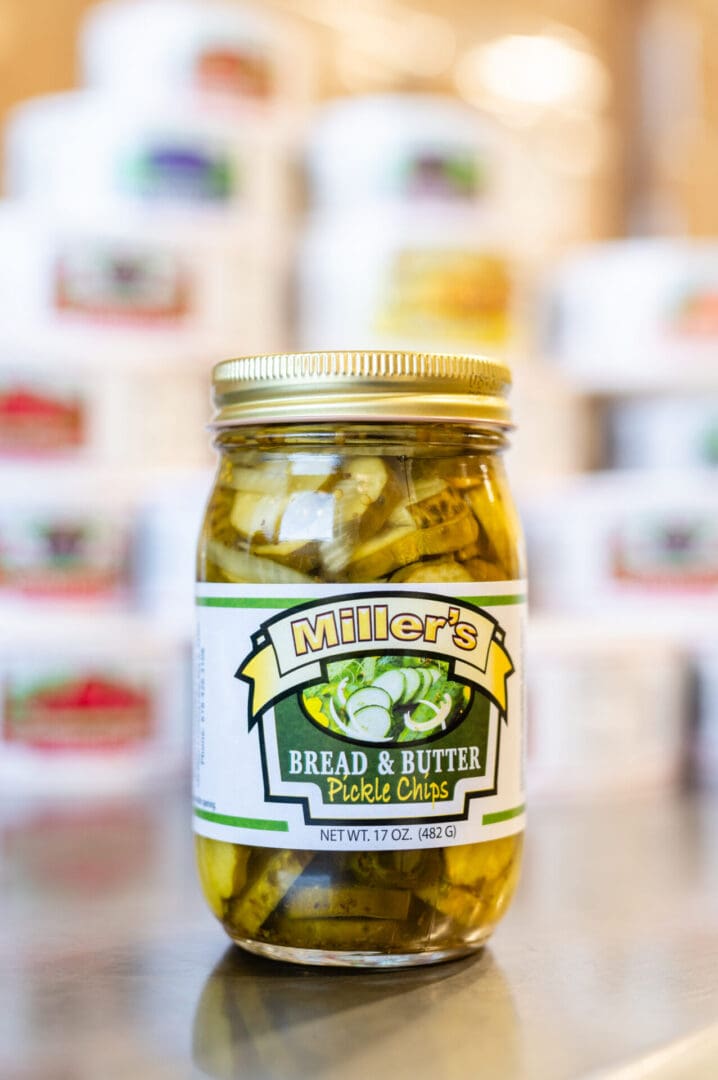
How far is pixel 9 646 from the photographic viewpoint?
1008 mm

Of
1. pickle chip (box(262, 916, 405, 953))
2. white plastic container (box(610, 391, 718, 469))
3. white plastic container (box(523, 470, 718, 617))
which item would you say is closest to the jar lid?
pickle chip (box(262, 916, 405, 953))

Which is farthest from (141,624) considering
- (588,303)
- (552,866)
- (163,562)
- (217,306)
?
(588,303)

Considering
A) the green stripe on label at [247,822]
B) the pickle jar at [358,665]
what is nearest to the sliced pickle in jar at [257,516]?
the pickle jar at [358,665]

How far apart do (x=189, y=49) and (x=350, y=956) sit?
0.92 metres

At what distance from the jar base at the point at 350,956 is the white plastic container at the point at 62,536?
0.56 metres

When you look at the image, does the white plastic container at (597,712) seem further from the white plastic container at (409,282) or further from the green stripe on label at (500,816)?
the green stripe on label at (500,816)

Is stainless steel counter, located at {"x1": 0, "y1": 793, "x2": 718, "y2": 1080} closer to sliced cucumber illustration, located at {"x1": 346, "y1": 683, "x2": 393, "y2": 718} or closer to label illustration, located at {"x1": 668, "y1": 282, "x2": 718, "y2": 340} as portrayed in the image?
sliced cucumber illustration, located at {"x1": 346, "y1": 683, "x2": 393, "y2": 718}

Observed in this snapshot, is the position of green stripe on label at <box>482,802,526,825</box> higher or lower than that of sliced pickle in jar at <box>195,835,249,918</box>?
higher

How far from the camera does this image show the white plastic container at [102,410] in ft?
3.57

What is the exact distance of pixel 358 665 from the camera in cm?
53

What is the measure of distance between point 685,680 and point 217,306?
0.53m

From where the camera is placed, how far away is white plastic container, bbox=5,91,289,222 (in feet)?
3.71

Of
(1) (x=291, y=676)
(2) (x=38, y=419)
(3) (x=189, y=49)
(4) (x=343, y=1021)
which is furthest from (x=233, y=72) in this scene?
(4) (x=343, y=1021)

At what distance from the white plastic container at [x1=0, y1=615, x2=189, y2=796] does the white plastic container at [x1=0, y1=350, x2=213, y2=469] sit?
0.17 meters
